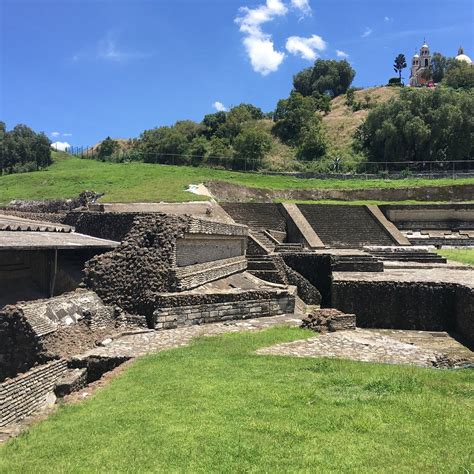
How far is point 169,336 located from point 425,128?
43.1m

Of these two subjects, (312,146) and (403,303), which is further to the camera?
(312,146)

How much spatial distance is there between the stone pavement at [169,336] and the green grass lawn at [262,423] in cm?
140

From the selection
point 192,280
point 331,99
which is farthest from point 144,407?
point 331,99

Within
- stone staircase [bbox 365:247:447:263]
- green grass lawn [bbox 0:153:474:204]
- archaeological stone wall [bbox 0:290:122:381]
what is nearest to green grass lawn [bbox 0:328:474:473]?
archaeological stone wall [bbox 0:290:122:381]

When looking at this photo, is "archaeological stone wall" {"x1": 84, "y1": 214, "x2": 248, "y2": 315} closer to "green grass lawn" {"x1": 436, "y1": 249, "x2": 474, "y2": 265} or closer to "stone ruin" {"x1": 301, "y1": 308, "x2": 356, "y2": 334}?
"stone ruin" {"x1": 301, "y1": 308, "x2": 356, "y2": 334}

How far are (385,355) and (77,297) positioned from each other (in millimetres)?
6351

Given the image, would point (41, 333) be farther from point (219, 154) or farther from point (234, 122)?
point (234, 122)

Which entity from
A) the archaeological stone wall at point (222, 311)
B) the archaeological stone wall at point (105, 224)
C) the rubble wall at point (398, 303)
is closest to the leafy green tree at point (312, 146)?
the rubble wall at point (398, 303)

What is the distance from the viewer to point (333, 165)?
5103 cm

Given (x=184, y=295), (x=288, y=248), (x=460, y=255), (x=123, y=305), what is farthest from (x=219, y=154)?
(x=123, y=305)

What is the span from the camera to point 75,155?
65.6 meters

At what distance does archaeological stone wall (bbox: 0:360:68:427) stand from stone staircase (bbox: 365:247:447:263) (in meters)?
15.1

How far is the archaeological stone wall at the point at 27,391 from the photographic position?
6875mm

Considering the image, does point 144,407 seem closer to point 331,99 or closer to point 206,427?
point 206,427
